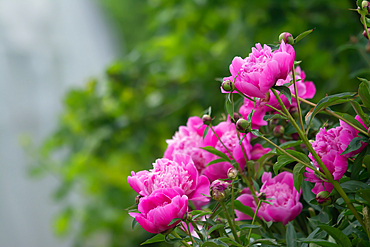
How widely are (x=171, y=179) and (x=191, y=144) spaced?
74mm

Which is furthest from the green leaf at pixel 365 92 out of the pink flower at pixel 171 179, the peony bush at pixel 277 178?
the pink flower at pixel 171 179

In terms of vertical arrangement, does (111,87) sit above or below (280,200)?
above

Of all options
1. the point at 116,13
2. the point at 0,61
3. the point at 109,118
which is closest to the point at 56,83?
the point at 0,61

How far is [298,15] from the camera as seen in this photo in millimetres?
787

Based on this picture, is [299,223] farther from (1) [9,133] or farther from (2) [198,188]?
(1) [9,133]

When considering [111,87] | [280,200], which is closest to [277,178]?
[280,200]

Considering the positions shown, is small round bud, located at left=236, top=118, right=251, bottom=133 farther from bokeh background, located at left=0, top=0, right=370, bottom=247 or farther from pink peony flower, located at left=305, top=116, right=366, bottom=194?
bokeh background, located at left=0, top=0, right=370, bottom=247

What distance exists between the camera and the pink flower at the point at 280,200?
0.21 metres

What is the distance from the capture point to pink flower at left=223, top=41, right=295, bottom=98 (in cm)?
17

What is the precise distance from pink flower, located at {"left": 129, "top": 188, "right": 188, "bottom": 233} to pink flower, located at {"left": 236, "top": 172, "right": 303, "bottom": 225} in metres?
0.06

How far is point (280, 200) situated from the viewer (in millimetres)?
215

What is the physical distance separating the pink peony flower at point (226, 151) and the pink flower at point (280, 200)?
0.8 inches

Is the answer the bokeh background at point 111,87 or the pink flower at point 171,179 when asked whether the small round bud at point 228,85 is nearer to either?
the pink flower at point 171,179

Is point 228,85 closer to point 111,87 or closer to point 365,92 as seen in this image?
point 365,92
